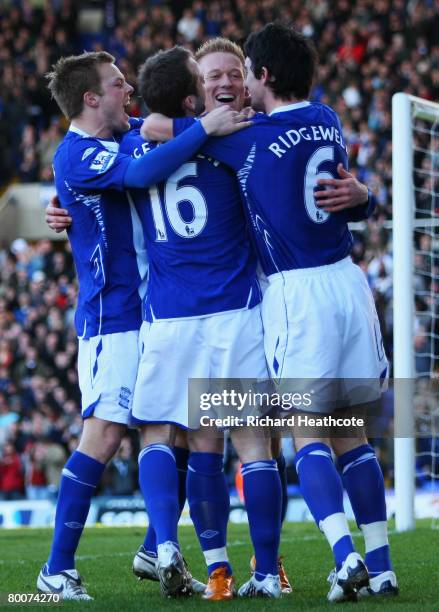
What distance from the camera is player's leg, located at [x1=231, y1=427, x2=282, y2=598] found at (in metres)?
5.10

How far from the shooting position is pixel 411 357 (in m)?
9.08

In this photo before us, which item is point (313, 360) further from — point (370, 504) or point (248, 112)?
point (248, 112)

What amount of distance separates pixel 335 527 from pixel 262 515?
1.37 ft

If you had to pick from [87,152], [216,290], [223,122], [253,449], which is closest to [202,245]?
[216,290]

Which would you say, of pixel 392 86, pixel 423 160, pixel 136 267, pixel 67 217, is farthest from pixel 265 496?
pixel 392 86

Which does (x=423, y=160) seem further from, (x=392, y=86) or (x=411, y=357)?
(x=411, y=357)

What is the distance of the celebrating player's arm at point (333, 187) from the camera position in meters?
5.13

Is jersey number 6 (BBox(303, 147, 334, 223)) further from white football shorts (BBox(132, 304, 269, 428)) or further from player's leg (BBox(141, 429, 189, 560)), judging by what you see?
player's leg (BBox(141, 429, 189, 560))

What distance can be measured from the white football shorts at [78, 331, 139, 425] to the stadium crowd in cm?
831

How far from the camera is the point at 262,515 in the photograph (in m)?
5.10

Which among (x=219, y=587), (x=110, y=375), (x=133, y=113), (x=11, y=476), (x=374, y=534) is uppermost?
(x=133, y=113)

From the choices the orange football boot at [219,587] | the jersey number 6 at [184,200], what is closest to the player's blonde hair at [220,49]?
the jersey number 6 at [184,200]

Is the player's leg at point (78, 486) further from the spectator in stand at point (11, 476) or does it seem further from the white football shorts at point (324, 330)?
the spectator in stand at point (11, 476)

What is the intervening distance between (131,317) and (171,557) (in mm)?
1143
